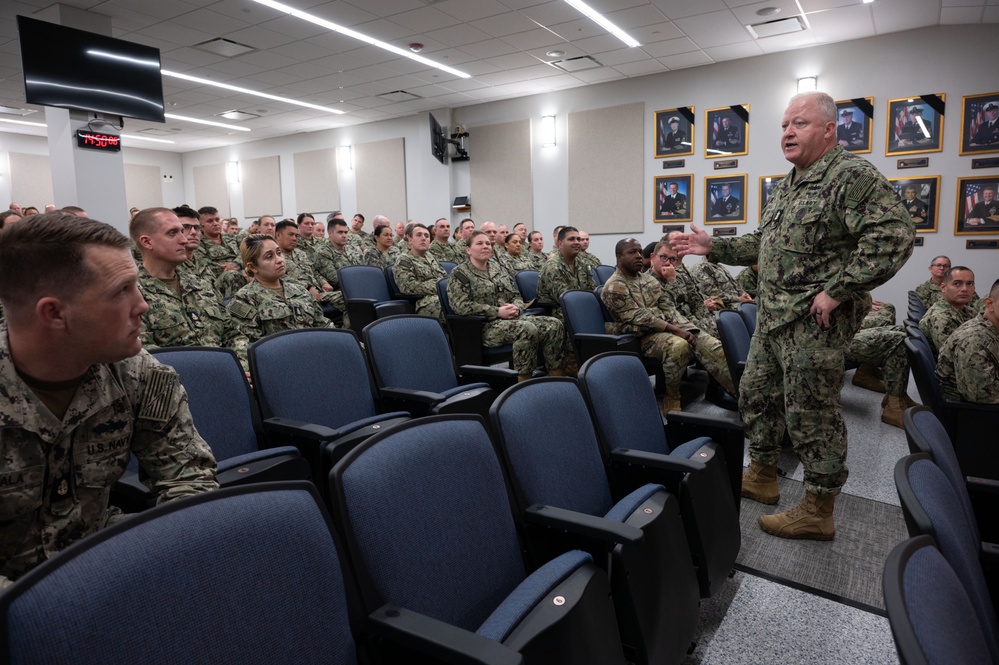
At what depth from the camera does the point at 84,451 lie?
118 centimetres

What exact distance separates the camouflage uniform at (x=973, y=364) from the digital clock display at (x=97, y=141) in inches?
297

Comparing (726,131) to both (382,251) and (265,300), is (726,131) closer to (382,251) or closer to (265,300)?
(382,251)

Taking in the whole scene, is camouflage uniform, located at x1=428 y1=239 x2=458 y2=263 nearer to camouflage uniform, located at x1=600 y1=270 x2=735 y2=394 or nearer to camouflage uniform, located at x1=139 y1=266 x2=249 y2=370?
camouflage uniform, located at x1=600 y1=270 x2=735 y2=394

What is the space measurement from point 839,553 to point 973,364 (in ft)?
3.88

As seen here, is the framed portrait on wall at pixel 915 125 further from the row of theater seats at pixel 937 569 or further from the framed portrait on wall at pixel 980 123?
the row of theater seats at pixel 937 569

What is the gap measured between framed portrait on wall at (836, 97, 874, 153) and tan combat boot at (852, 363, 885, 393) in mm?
3708

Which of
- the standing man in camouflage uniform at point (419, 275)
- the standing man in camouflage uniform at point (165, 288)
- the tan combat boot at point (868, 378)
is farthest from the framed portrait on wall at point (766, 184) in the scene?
the standing man in camouflage uniform at point (165, 288)

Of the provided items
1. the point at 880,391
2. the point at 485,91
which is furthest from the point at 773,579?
the point at 485,91

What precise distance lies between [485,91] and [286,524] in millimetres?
9520

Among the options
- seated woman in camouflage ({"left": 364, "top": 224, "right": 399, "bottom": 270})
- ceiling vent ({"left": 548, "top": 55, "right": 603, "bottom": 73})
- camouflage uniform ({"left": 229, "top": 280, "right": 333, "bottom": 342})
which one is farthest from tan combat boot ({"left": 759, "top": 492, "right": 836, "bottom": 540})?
ceiling vent ({"left": 548, "top": 55, "right": 603, "bottom": 73})

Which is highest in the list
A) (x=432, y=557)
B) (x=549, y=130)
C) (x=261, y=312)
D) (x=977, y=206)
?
(x=549, y=130)

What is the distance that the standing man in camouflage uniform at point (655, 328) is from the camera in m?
4.02

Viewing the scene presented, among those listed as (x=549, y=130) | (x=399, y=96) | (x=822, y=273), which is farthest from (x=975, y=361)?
(x=399, y=96)

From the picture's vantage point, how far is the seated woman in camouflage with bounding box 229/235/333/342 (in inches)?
122
